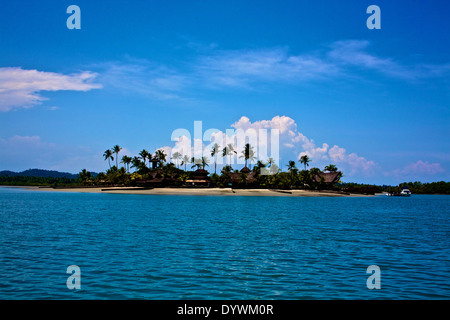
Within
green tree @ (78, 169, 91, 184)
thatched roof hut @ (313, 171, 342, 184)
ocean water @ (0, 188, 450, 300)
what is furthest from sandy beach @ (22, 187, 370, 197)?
ocean water @ (0, 188, 450, 300)

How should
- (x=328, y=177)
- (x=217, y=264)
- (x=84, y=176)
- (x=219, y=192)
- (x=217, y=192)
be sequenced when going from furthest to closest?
(x=84, y=176) → (x=328, y=177) → (x=217, y=192) → (x=219, y=192) → (x=217, y=264)

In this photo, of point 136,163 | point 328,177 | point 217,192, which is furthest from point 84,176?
point 328,177

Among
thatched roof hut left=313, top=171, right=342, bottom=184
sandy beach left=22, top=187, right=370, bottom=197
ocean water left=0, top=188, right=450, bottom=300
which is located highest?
thatched roof hut left=313, top=171, right=342, bottom=184

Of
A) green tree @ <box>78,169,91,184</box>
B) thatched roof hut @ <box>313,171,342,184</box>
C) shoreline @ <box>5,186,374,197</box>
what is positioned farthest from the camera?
green tree @ <box>78,169,91,184</box>

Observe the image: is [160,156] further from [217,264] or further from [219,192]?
[217,264]

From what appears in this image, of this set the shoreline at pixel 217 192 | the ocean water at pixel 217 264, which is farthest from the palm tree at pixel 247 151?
the ocean water at pixel 217 264

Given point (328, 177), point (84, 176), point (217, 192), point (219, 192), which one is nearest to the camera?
point (219, 192)

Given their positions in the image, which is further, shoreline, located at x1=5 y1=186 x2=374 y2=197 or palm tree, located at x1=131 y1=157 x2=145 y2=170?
palm tree, located at x1=131 y1=157 x2=145 y2=170

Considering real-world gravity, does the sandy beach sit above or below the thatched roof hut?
below

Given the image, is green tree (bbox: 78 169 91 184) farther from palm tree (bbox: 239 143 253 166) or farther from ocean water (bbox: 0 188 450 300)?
ocean water (bbox: 0 188 450 300)

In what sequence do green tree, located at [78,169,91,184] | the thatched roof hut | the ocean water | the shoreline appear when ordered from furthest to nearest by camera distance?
green tree, located at [78,169,91,184] → the thatched roof hut → the shoreline → the ocean water

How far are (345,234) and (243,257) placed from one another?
18.1 m
